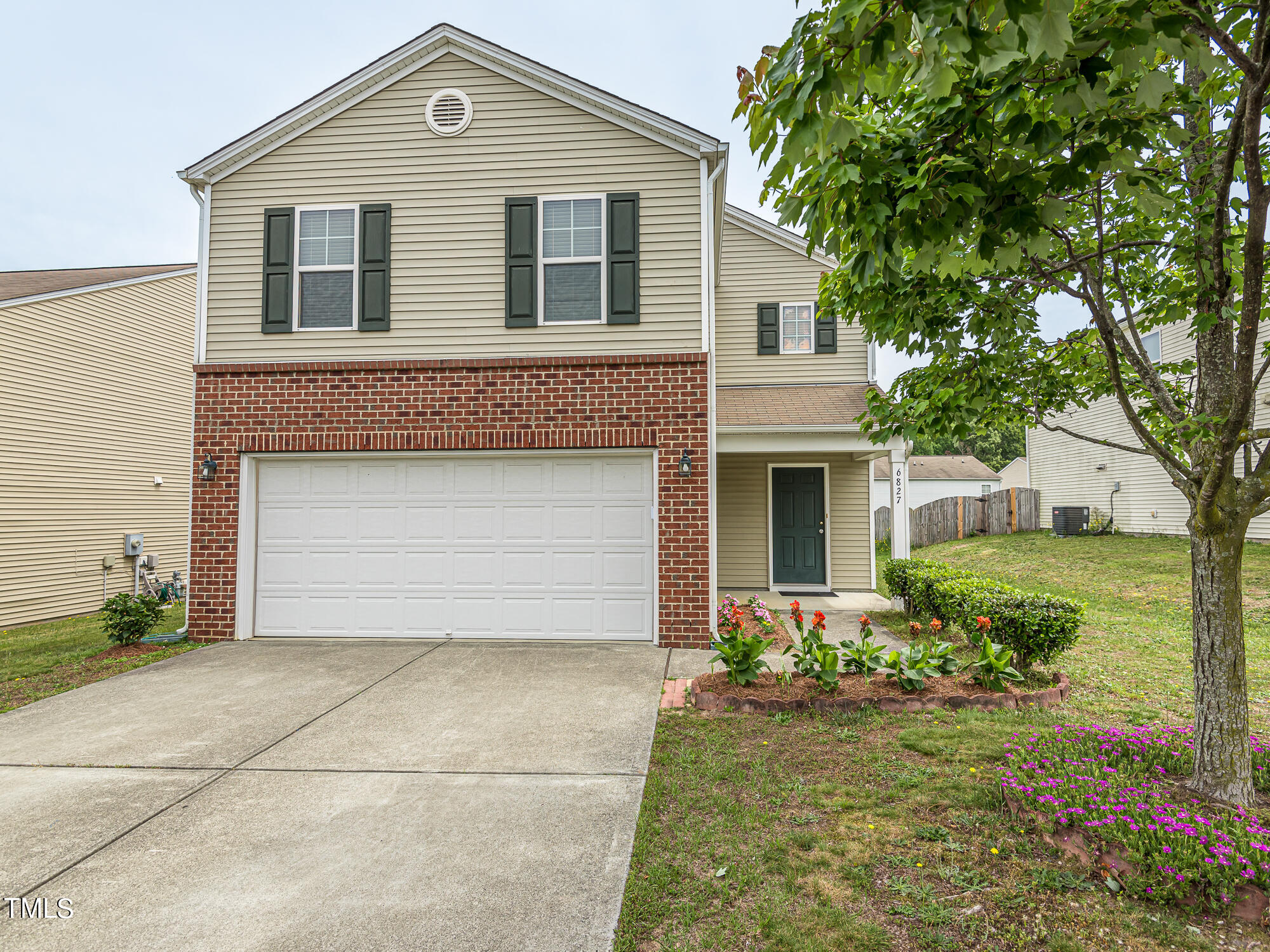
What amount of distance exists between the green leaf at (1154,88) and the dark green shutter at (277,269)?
27.7ft

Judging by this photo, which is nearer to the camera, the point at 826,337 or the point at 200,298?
the point at 200,298

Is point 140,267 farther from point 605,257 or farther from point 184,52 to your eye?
point 605,257

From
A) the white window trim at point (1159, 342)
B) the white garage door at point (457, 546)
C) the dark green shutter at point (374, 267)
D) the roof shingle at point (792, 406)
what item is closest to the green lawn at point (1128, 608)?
the roof shingle at point (792, 406)

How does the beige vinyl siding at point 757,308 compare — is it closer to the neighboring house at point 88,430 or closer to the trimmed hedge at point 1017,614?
the trimmed hedge at point 1017,614

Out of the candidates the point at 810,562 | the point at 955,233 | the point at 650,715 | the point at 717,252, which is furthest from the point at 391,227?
the point at 810,562

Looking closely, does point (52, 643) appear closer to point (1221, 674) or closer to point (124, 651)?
point (124, 651)

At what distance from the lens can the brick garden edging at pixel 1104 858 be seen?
2473 millimetres

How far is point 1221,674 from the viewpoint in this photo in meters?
3.26

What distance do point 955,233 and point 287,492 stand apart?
26.0 ft

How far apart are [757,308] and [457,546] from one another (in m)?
7.39

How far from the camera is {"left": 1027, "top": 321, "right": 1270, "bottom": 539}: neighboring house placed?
16828 mm

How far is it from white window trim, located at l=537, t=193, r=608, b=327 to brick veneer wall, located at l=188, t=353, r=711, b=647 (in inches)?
19.3

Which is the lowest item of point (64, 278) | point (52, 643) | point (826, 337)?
point (52, 643)

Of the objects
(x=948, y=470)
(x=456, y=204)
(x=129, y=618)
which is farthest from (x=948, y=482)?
(x=129, y=618)
